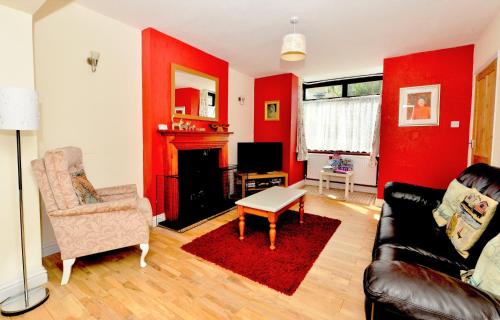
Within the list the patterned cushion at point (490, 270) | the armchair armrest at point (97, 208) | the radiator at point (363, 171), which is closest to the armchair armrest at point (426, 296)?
the patterned cushion at point (490, 270)

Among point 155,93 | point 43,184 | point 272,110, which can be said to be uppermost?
point 272,110

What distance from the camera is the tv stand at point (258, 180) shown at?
460 cm

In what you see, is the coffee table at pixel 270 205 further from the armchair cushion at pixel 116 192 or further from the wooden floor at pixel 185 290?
the armchair cushion at pixel 116 192

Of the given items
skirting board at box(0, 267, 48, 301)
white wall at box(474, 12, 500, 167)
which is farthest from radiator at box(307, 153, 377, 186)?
skirting board at box(0, 267, 48, 301)

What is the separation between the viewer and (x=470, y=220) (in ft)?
5.23

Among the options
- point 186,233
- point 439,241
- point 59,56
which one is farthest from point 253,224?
point 59,56

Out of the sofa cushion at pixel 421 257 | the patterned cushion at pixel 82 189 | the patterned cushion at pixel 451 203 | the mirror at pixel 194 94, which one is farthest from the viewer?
the mirror at pixel 194 94

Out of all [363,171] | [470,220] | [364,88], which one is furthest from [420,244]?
[364,88]

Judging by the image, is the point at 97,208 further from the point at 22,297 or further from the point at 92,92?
the point at 92,92

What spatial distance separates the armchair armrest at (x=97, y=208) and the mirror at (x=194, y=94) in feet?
5.72

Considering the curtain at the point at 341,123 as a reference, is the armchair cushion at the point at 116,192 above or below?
below

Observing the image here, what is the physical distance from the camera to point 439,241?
1763mm

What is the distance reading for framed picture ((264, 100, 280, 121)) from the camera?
540cm

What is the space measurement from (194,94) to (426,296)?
3683mm
